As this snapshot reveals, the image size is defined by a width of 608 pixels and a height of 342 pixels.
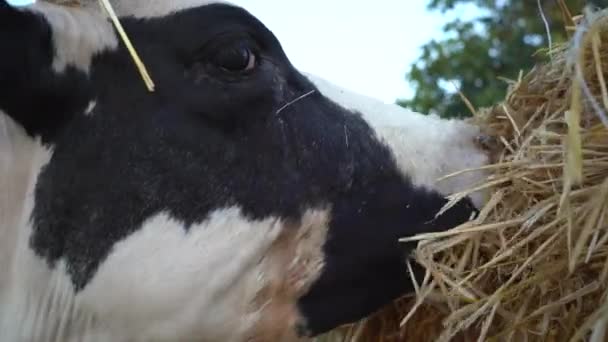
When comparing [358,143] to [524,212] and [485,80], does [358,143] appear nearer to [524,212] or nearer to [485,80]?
[524,212]

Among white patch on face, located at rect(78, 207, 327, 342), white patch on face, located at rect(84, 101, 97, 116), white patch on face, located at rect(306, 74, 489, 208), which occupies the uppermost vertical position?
white patch on face, located at rect(306, 74, 489, 208)

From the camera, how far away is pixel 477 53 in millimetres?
8734

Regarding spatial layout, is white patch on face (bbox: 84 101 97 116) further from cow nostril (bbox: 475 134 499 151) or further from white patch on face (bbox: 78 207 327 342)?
cow nostril (bbox: 475 134 499 151)

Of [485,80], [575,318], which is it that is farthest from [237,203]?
[485,80]

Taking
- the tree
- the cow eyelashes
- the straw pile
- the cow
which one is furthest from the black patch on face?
the tree

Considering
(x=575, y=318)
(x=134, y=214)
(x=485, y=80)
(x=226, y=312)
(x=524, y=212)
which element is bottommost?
(x=485, y=80)

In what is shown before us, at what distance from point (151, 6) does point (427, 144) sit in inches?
28.2

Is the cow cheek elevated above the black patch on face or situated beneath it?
situated beneath

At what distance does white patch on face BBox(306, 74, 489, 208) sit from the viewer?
1.66 m

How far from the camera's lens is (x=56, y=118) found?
5.44ft

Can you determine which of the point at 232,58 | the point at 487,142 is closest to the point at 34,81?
the point at 232,58

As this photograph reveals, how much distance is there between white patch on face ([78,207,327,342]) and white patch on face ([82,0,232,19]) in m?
0.49

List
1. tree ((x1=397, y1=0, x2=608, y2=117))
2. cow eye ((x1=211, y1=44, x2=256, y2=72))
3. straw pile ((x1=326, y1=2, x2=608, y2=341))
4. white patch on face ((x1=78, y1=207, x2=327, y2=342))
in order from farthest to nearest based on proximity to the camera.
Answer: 1. tree ((x1=397, y1=0, x2=608, y2=117))
2. cow eye ((x1=211, y1=44, x2=256, y2=72))
3. white patch on face ((x1=78, y1=207, x2=327, y2=342))
4. straw pile ((x1=326, y1=2, x2=608, y2=341))

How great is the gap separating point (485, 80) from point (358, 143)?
7.20 meters
